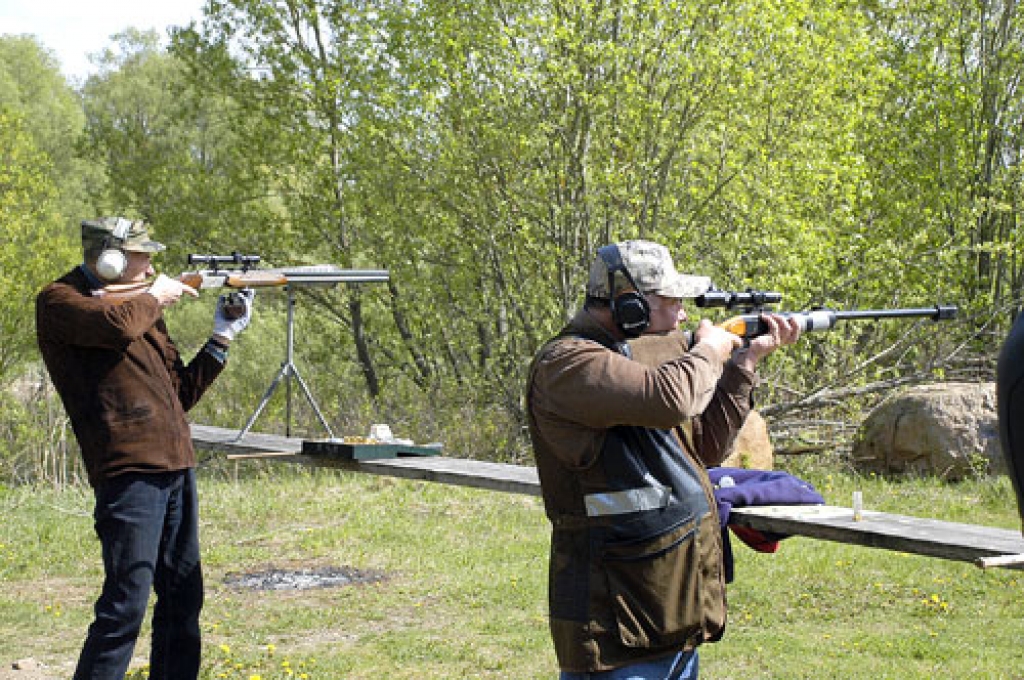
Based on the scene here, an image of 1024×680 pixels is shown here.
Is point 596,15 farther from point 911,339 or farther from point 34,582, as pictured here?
point 34,582

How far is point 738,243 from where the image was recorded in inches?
489

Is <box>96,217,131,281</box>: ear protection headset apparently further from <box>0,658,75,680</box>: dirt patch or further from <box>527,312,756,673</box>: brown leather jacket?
<box>0,658,75,680</box>: dirt patch

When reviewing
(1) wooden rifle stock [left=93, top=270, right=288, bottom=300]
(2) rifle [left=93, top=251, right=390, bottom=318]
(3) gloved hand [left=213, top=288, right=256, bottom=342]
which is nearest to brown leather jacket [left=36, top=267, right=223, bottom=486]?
(2) rifle [left=93, top=251, right=390, bottom=318]

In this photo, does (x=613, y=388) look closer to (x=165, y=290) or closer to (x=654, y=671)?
(x=654, y=671)

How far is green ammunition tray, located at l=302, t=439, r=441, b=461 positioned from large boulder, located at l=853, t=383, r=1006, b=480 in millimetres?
7287

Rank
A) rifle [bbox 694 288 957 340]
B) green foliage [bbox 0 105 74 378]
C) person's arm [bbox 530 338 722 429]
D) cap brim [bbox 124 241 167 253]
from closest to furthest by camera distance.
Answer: person's arm [bbox 530 338 722 429] → rifle [bbox 694 288 957 340] → cap brim [bbox 124 241 167 253] → green foliage [bbox 0 105 74 378]

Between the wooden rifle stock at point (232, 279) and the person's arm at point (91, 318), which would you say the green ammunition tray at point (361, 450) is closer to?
the wooden rifle stock at point (232, 279)

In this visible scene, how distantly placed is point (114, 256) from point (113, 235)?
11 centimetres

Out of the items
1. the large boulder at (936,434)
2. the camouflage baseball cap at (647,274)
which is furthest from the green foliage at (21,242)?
the camouflage baseball cap at (647,274)

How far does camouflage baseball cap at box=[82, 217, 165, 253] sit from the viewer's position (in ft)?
16.2

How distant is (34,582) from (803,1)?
8.56 m

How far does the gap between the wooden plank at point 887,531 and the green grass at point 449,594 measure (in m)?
2.23

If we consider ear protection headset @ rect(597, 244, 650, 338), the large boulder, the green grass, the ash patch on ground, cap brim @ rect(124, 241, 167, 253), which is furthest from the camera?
the large boulder

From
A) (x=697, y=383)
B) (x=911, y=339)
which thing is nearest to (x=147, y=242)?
(x=697, y=383)
